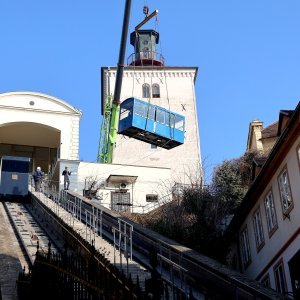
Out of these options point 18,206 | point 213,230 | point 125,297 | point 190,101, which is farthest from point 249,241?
point 190,101

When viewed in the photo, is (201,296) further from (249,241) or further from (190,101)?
(190,101)

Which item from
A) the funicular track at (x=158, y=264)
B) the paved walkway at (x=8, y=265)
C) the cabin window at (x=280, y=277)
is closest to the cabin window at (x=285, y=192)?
the cabin window at (x=280, y=277)

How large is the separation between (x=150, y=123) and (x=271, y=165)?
39.8 feet

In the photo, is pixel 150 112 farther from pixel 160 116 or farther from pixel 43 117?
pixel 43 117

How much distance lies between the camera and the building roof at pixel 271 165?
16133mm

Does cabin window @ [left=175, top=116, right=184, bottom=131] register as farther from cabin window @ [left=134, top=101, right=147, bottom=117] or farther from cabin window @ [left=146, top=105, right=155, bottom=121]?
cabin window @ [left=134, top=101, right=147, bottom=117]

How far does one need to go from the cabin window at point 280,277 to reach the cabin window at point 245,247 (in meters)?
3.77

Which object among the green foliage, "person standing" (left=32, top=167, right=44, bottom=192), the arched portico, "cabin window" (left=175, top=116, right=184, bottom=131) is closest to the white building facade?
the arched portico

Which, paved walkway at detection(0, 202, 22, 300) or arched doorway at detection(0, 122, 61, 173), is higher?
arched doorway at detection(0, 122, 61, 173)

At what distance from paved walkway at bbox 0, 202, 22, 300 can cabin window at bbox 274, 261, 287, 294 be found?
26.6 feet

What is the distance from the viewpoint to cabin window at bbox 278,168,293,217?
17.5 metres

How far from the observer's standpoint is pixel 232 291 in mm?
9656

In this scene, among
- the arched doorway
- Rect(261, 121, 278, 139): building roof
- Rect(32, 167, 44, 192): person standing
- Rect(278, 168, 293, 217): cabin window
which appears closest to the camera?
Rect(278, 168, 293, 217): cabin window

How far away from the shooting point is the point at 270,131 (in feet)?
140
